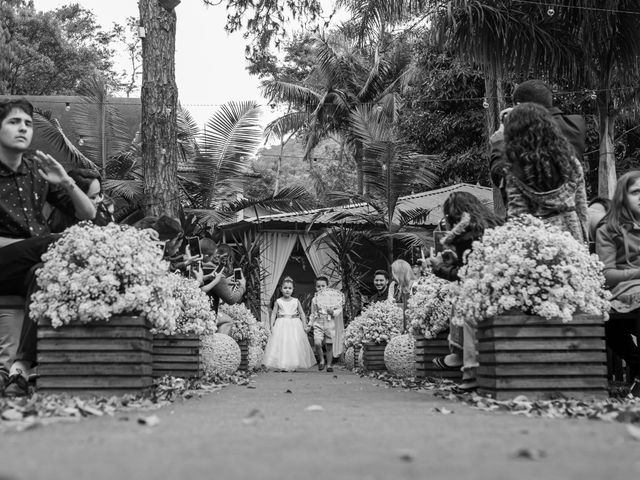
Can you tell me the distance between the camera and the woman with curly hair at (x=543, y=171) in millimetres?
6633

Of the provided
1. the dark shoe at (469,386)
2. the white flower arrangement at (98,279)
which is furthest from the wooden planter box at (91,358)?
the dark shoe at (469,386)

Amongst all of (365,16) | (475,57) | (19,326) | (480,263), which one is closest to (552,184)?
(480,263)

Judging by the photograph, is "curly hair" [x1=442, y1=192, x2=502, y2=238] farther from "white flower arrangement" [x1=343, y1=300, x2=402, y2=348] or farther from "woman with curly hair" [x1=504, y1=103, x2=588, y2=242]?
"white flower arrangement" [x1=343, y1=300, x2=402, y2=348]

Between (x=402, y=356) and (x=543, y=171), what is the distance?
182 inches

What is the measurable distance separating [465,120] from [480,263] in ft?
72.0

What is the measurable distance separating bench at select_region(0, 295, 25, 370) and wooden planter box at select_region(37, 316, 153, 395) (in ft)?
2.32

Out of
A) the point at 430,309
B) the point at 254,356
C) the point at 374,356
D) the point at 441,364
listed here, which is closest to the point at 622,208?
the point at 441,364

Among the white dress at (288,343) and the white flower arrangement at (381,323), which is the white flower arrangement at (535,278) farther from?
the white dress at (288,343)

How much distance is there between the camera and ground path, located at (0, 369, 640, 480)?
112 inches

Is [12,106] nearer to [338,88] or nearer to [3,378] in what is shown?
[3,378]

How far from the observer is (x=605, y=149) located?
16.5 meters

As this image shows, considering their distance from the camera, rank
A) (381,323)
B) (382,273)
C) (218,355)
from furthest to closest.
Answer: (382,273)
(381,323)
(218,355)

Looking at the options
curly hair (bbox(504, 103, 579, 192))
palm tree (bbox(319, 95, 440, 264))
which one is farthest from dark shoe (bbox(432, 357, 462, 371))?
palm tree (bbox(319, 95, 440, 264))

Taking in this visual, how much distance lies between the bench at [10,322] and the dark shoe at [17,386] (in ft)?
1.61
